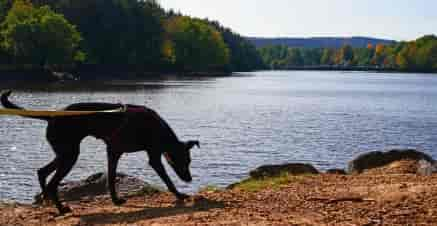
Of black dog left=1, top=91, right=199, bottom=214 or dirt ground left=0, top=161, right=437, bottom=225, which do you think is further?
black dog left=1, top=91, right=199, bottom=214

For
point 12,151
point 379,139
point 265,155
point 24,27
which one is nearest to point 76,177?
point 12,151

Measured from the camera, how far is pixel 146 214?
10969 mm

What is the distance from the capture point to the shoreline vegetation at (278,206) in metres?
9.87

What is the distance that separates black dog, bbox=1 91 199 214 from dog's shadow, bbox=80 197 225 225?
0.84m

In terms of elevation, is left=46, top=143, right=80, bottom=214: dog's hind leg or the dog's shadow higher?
left=46, top=143, right=80, bottom=214: dog's hind leg

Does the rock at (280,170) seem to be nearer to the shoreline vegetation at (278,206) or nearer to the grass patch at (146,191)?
the shoreline vegetation at (278,206)

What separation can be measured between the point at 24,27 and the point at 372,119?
65.6 metres

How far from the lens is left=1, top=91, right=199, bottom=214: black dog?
11.5 m

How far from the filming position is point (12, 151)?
31.3m

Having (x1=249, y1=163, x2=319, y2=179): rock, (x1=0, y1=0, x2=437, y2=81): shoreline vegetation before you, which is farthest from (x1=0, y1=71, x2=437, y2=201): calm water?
(x1=0, y1=0, x2=437, y2=81): shoreline vegetation

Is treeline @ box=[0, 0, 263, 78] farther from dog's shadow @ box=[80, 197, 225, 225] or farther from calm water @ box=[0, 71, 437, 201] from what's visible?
dog's shadow @ box=[80, 197, 225, 225]

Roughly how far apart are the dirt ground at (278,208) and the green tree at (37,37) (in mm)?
91033

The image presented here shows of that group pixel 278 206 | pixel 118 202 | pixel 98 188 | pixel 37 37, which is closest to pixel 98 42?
pixel 37 37

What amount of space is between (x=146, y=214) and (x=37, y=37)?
3771 inches
